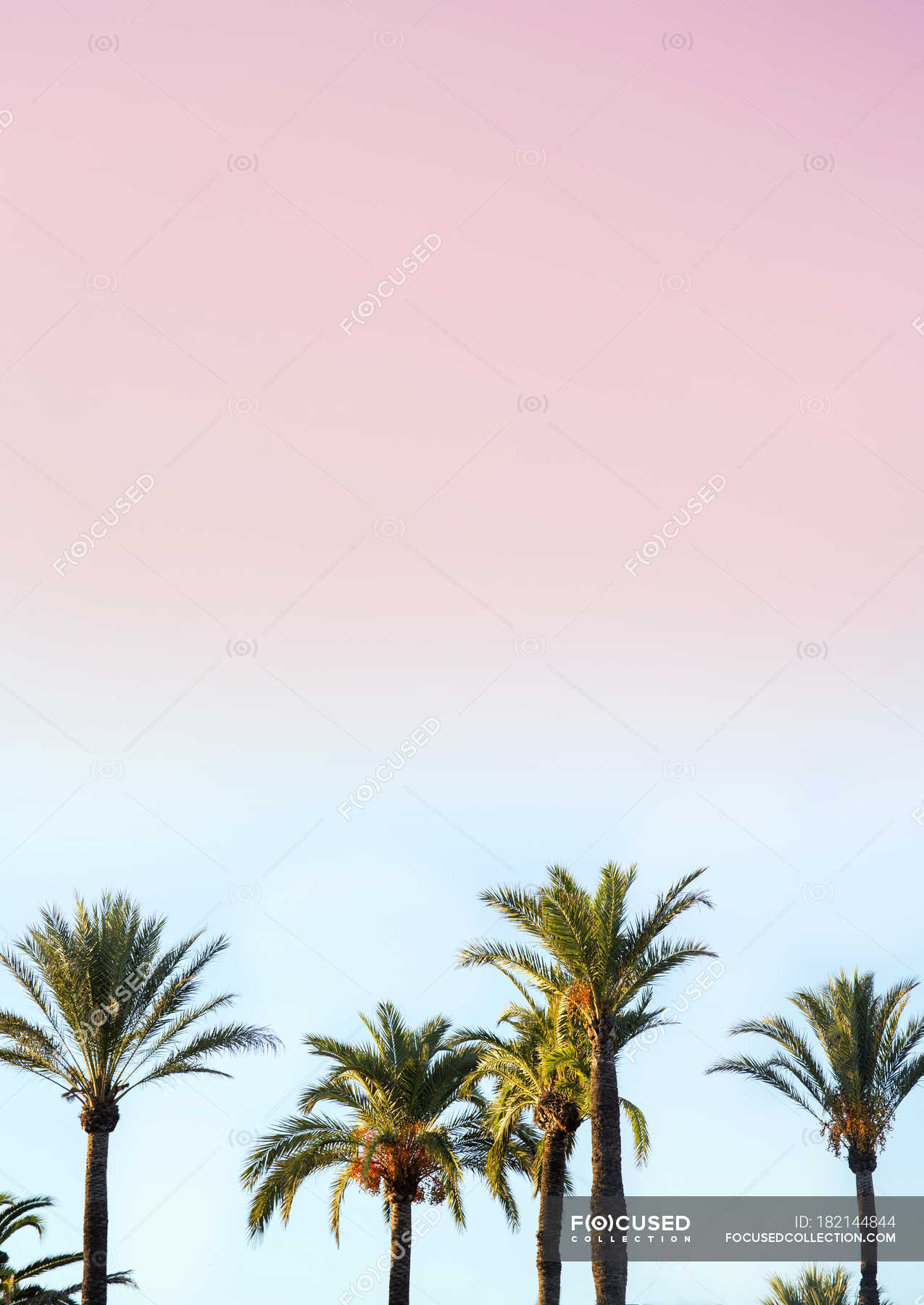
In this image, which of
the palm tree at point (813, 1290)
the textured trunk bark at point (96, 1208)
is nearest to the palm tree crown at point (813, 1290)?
the palm tree at point (813, 1290)

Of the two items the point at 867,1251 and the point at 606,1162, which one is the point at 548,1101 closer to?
the point at 606,1162

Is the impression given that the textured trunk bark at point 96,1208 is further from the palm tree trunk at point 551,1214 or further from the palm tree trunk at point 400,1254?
the palm tree trunk at point 551,1214

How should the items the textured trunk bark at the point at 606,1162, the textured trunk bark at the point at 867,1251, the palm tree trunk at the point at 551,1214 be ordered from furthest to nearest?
the textured trunk bark at the point at 867,1251 → the palm tree trunk at the point at 551,1214 → the textured trunk bark at the point at 606,1162

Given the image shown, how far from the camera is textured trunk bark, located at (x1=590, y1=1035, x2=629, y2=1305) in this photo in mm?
22375

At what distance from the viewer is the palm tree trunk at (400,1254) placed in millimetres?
26125

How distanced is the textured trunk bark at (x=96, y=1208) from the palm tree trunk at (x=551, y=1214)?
8.45 metres

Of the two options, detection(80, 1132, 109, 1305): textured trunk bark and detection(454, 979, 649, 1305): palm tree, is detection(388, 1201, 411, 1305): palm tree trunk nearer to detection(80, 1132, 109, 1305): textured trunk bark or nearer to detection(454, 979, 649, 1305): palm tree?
detection(454, 979, 649, 1305): palm tree

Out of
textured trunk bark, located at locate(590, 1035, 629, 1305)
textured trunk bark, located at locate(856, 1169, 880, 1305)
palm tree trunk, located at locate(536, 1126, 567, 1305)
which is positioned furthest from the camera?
textured trunk bark, located at locate(856, 1169, 880, 1305)

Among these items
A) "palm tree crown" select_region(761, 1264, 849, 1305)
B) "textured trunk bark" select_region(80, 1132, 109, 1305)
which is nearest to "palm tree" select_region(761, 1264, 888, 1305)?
"palm tree crown" select_region(761, 1264, 849, 1305)

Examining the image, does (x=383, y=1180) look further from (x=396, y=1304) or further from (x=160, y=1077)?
(x=160, y=1077)

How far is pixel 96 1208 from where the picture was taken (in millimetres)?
23859

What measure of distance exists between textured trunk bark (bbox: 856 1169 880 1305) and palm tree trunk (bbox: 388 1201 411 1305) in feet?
31.9

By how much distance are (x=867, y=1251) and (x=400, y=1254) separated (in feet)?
33.0

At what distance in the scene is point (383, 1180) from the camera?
26.4 metres
